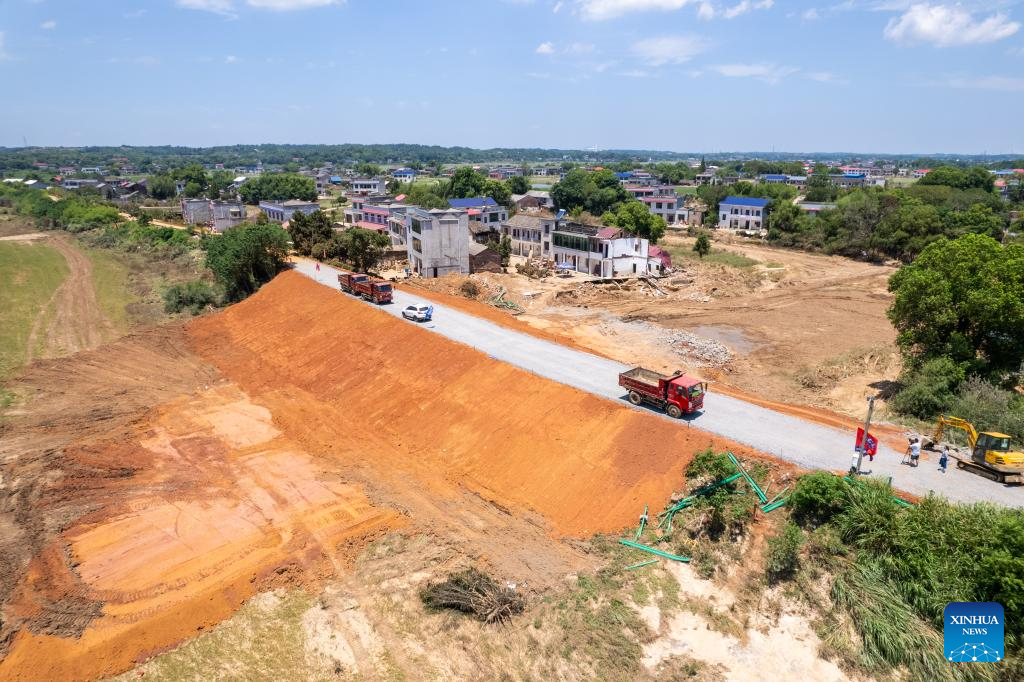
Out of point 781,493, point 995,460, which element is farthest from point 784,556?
point 995,460

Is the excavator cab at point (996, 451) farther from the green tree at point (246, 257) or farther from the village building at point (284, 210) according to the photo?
the village building at point (284, 210)

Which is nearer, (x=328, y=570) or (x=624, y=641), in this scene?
(x=624, y=641)

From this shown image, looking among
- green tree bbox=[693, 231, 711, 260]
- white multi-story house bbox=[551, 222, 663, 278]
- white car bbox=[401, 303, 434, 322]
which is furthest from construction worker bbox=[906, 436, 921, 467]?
green tree bbox=[693, 231, 711, 260]

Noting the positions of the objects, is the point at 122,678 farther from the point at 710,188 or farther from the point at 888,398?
the point at 710,188

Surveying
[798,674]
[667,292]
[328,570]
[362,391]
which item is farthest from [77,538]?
[667,292]

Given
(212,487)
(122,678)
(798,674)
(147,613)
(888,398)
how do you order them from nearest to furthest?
(798,674)
(122,678)
(147,613)
(212,487)
(888,398)

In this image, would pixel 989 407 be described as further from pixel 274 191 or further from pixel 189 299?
pixel 274 191

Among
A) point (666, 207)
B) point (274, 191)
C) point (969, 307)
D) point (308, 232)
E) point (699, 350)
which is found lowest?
point (699, 350)
